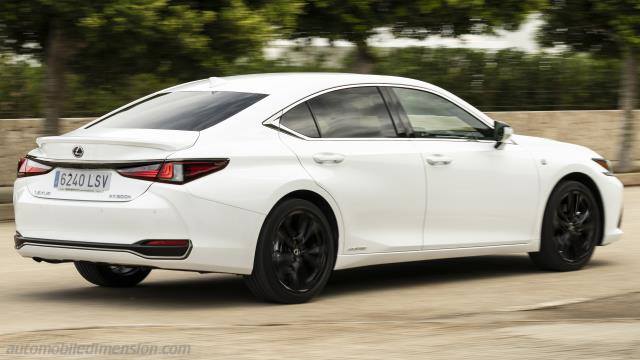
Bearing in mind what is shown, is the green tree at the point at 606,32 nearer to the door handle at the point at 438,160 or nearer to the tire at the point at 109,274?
the door handle at the point at 438,160

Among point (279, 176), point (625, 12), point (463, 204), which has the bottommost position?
point (625, 12)

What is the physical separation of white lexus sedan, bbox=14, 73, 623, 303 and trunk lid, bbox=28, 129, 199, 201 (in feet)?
0.04

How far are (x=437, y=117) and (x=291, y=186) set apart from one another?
1756mm

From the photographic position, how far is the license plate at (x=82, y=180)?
27.9 feet

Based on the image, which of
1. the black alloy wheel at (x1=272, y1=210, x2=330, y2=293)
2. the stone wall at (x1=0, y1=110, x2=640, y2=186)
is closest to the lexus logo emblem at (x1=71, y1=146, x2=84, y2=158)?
the black alloy wheel at (x1=272, y1=210, x2=330, y2=293)

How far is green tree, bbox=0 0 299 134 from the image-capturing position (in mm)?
16156

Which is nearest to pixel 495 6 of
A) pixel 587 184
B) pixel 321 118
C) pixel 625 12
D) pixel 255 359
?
pixel 625 12

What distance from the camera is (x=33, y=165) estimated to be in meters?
9.03

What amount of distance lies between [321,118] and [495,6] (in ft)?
43.6

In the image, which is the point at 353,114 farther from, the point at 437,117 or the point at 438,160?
the point at 437,117

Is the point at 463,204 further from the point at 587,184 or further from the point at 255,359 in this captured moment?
the point at 255,359

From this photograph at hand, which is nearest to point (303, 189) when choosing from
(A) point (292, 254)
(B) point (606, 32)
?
(A) point (292, 254)

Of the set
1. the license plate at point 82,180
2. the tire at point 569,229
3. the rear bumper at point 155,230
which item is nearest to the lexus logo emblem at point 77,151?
the license plate at point 82,180

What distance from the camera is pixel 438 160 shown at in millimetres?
9773
